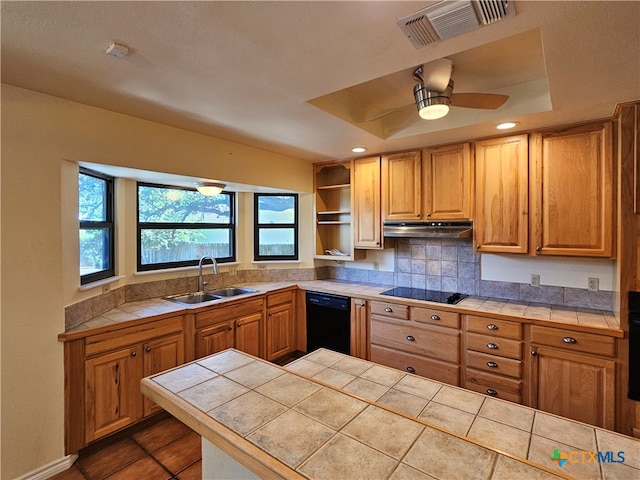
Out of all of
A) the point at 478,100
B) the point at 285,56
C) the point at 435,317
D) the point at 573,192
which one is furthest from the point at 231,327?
the point at 573,192

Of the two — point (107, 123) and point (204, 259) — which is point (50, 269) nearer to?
point (107, 123)

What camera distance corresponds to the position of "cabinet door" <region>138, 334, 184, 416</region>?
2498mm

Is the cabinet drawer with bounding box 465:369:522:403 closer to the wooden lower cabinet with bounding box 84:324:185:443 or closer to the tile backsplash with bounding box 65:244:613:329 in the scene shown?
the tile backsplash with bounding box 65:244:613:329

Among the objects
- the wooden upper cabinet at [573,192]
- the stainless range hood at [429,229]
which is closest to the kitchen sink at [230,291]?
the stainless range hood at [429,229]

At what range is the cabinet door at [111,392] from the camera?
2.20m

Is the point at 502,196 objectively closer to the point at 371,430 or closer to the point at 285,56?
the point at 285,56

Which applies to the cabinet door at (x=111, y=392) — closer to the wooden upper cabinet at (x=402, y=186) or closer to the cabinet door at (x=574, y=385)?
the wooden upper cabinet at (x=402, y=186)

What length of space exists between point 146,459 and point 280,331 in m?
1.70

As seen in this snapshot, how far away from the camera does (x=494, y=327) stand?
8.52 feet

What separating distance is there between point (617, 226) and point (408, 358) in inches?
76.2

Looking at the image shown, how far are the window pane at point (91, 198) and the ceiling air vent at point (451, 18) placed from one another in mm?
2533

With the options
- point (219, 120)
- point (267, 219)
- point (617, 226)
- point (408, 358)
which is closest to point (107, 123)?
point (219, 120)

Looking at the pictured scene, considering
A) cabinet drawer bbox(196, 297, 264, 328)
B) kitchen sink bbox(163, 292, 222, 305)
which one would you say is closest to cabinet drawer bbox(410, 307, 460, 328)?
cabinet drawer bbox(196, 297, 264, 328)

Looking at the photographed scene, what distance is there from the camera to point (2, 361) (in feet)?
6.08
